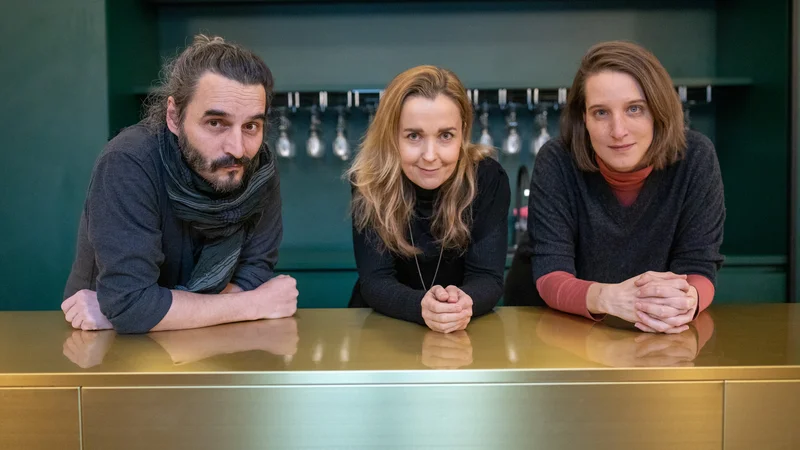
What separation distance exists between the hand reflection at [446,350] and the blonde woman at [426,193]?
27 centimetres

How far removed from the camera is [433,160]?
57.2 inches

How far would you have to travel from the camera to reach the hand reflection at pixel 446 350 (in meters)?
0.98

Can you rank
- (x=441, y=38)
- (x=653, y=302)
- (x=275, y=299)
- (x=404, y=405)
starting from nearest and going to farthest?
(x=404, y=405) < (x=653, y=302) < (x=275, y=299) < (x=441, y=38)

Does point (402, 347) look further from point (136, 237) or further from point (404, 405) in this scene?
point (136, 237)

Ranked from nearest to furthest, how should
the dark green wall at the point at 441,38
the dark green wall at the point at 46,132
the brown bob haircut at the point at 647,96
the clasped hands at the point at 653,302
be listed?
the clasped hands at the point at 653,302 < the brown bob haircut at the point at 647,96 < the dark green wall at the point at 46,132 < the dark green wall at the point at 441,38

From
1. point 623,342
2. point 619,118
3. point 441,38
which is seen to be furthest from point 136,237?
point 441,38

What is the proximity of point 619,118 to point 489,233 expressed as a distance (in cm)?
33

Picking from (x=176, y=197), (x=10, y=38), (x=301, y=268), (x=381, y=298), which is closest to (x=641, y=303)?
(x=381, y=298)

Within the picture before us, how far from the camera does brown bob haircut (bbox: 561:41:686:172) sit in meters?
1.39

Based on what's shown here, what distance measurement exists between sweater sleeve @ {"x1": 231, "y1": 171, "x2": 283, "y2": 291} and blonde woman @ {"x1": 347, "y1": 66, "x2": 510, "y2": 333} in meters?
0.17

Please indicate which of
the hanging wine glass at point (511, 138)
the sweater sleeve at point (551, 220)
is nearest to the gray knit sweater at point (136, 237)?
the sweater sleeve at point (551, 220)

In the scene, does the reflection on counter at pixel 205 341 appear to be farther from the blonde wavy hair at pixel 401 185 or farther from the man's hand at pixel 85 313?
the blonde wavy hair at pixel 401 185

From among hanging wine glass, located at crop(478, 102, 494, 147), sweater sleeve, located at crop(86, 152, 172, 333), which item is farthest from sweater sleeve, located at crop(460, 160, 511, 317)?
hanging wine glass, located at crop(478, 102, 494, 147)

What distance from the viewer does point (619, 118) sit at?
55.5 inches
